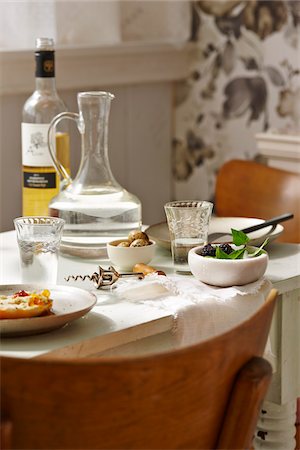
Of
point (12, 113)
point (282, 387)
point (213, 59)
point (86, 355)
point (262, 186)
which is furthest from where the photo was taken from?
point (213, 59)

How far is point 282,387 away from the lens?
142 cm

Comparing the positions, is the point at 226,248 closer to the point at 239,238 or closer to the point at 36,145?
the point at 239,238

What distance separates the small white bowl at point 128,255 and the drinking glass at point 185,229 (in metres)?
0.04

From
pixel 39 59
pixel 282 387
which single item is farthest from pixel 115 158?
pixel 282 387

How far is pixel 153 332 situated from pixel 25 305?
7.0 inches

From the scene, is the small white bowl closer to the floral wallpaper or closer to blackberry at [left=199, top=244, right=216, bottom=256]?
blackberry at [left=199, top=244, right=216, bottom=256]

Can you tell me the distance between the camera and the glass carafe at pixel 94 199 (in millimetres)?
1588

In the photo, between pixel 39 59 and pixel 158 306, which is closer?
pixel 158 306

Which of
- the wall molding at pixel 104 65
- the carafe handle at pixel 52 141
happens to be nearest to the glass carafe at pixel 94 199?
the carafe handle at pixel 52 141

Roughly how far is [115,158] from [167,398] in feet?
6.84

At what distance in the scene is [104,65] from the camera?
2752 mm

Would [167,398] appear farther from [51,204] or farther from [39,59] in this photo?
[39,59]

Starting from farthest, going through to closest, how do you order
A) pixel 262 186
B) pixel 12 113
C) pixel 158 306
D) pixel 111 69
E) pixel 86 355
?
pixel 111 69 < pixel 12 113 < pixel 262 186 < pixel 158 306 < pixel 86 355

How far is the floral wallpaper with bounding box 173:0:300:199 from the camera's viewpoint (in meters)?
2.79
